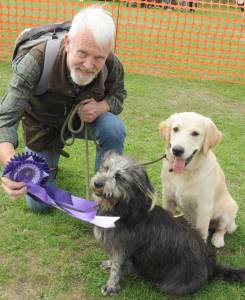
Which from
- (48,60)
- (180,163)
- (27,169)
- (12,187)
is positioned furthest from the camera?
(180,163)

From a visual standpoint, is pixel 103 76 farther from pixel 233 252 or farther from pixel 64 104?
pixel 233 252

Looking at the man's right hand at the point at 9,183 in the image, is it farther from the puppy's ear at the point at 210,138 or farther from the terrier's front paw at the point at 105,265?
the puppy's ear at the point at 210,138

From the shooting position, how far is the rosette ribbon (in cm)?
248

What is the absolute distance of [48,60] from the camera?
3.03m

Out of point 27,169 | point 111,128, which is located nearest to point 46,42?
point 111,128

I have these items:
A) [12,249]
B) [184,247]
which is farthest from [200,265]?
[12,249]

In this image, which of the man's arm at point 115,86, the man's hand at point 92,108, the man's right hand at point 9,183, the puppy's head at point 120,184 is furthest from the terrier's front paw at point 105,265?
the man's arm at point 115,86

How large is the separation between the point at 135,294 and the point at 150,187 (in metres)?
0.80

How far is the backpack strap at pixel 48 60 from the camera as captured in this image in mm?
3027

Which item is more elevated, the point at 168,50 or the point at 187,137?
the point at 187,137

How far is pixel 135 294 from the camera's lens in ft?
9.84

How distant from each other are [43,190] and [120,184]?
0.49 metres

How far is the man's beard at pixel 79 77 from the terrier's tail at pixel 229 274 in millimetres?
1602

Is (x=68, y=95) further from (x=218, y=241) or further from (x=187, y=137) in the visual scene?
(x=218, y=241)
